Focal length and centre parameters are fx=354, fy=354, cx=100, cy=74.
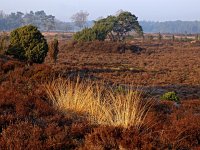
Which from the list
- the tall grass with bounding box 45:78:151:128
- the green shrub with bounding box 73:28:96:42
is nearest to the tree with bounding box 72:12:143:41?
the green shrub with bounding box 73:28:96:42

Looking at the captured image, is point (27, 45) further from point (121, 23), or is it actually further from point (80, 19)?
point (80, 19)

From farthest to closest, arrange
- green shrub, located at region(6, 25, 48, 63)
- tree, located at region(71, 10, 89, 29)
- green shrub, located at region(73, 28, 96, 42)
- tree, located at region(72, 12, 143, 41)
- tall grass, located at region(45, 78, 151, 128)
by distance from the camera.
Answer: tree, located at region(71, 10, 89, 29), tree, located at region(72, 12, 143, 41), green shrub, located at region(73, 28, 96, 42), green shrub, located at region(6, 25, 48, 63), tall grass, located at region(45, 78, 151, 128)

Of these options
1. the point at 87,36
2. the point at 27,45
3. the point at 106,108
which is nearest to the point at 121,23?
the point at 87,36

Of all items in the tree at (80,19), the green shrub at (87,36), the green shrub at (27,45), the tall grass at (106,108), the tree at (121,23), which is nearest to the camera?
the tall grass at (106,108)

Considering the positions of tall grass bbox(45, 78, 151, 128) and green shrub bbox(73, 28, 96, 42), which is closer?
tall grass bbox(45, 78, 151, 128)

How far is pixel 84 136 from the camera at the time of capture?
586 centimetres

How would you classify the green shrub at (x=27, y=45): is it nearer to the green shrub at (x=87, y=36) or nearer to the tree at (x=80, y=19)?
the green shrub at (x=87, y=36)

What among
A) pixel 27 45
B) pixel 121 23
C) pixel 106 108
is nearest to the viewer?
pixel 106 108

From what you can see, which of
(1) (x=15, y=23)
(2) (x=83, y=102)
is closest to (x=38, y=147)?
(2) (x=83, y=102)

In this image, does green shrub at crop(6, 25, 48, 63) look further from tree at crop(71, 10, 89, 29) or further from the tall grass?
tree at crop(71, 10, 89, 29)

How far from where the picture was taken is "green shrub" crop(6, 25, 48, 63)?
22.7m

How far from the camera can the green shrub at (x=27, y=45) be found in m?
22.7

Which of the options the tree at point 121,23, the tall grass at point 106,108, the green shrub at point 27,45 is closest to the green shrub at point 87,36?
the tree at point 121,23

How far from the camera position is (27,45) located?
23.2 metres
